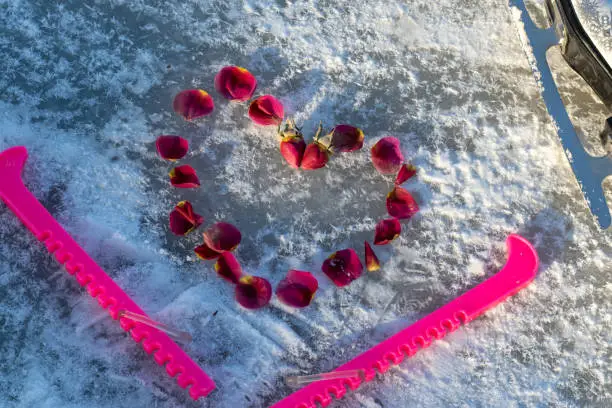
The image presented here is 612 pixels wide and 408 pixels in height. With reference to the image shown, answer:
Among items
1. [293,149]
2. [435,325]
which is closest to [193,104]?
[293,149]

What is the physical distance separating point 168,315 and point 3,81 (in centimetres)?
57

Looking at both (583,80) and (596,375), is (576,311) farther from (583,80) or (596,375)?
(583,80)


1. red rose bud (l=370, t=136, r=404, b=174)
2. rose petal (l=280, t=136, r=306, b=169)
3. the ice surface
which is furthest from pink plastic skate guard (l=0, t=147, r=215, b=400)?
red rose bud (l=370, t=136, r=404, b=174)

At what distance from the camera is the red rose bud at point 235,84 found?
3.88ft

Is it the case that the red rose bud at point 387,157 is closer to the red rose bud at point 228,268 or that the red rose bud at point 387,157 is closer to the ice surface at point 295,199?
the ice surface at point 295,199

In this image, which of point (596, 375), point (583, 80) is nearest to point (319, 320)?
point (596, 375)

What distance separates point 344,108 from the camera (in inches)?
47.5

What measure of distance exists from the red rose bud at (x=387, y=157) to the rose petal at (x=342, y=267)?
0.18 metres

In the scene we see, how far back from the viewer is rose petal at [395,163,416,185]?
1.17 metres

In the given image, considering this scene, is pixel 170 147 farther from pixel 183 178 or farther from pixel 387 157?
pixel 387 157

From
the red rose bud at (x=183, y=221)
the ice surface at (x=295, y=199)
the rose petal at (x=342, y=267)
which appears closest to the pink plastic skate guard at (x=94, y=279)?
the ice surface at (x=295, y=199)

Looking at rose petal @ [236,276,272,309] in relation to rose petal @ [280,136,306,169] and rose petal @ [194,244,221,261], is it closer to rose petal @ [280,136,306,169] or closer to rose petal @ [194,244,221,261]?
rose petal @ [194,244,221,261]

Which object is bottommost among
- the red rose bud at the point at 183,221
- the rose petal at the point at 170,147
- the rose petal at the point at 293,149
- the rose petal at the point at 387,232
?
the red rose bud at the point at 183,221

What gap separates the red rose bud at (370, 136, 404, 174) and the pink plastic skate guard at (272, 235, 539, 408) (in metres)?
0.26
